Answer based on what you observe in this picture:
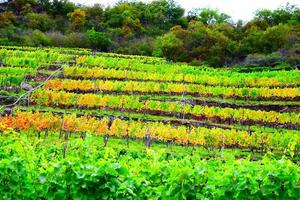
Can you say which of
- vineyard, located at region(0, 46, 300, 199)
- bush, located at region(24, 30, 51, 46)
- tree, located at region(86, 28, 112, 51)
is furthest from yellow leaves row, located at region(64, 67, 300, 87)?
tree, located at region(86, 28, 112, 51)

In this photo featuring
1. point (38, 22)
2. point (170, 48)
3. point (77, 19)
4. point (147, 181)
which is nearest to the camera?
point (147, 181)

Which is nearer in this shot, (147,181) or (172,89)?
(147,181)

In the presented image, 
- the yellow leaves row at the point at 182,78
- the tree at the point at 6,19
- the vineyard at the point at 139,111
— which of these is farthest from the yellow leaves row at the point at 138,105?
the tree at the point at 6,19

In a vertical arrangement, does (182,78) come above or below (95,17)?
below

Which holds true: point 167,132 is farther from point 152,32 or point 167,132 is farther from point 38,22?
point 152,32

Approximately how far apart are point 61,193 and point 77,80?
101 feet

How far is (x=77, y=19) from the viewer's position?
6894 centimetres

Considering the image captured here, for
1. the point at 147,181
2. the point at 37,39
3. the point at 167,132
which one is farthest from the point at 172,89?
the point at 147,181

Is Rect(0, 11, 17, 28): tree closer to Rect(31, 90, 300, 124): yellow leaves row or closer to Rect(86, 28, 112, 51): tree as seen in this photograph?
Rect(86, 28, 112, 51): tree

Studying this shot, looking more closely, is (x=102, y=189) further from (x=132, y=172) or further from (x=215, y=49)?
(x=215, y=49)

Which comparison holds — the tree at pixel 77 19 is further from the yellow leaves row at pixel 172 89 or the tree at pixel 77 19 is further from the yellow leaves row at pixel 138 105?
the yellow leaves row at pixel 138 105

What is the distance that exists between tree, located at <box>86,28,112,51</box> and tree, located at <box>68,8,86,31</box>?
5.53 meters

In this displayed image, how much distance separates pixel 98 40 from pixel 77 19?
8.06m

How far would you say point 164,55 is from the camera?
5991cm
